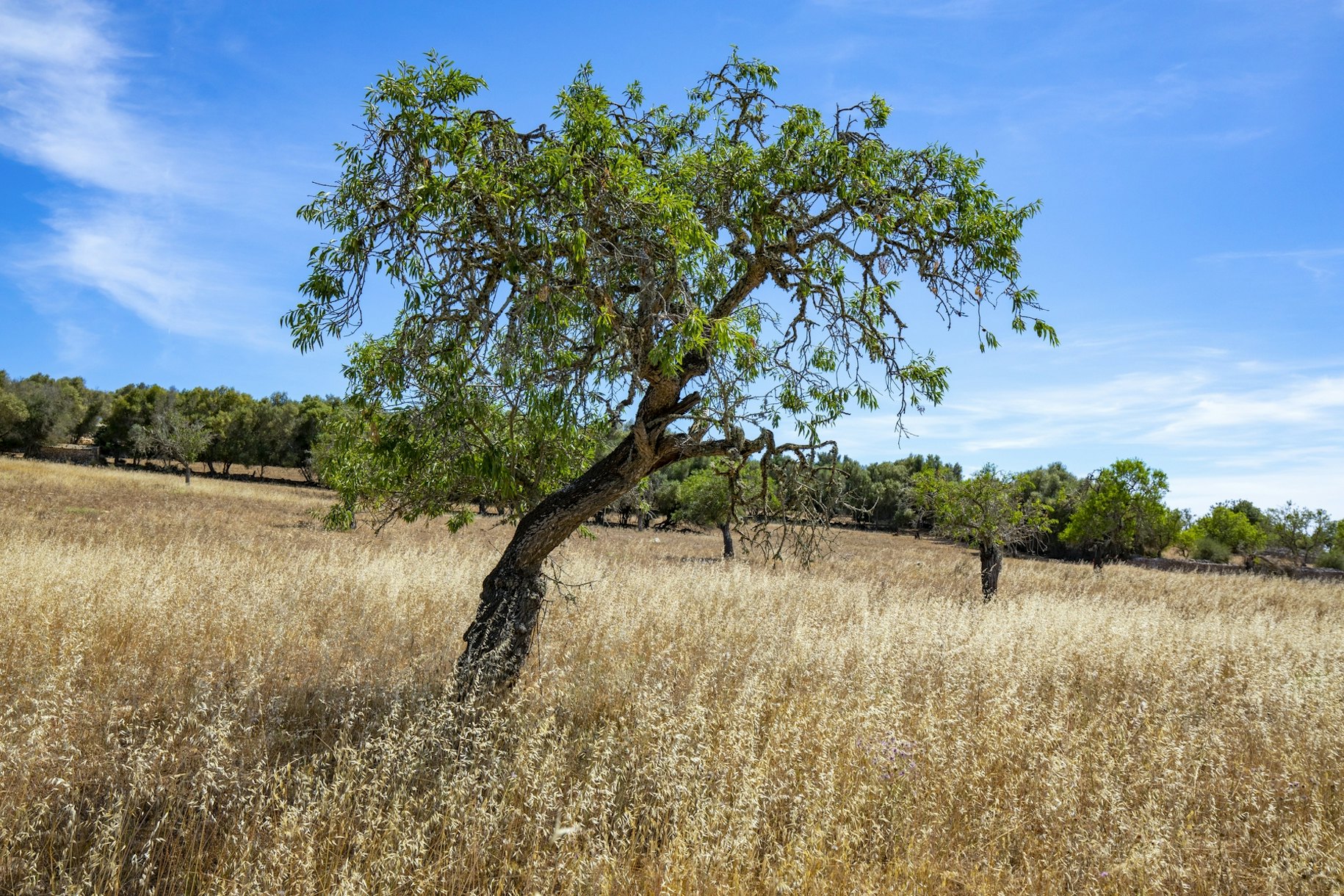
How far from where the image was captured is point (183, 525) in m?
20.5

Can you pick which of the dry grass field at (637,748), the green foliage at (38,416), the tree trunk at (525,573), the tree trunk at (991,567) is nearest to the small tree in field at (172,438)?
the green foliage at (38,416)

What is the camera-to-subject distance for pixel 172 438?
52375 millimetres

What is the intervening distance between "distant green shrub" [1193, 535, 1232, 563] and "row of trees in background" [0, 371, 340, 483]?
66702mm

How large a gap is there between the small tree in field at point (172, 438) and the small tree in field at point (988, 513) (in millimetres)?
47685

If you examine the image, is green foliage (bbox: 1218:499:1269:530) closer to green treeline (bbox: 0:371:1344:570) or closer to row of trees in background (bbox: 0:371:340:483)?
green treeline (bbox: 0:371:1344:570)

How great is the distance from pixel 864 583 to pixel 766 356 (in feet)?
44.3

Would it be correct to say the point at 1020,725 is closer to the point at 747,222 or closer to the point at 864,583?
the point at 747,222

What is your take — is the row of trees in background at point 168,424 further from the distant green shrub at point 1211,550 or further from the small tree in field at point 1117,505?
the distant green shrub at point 1211,550

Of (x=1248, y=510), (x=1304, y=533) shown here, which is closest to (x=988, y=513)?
(x=1304, y=533)

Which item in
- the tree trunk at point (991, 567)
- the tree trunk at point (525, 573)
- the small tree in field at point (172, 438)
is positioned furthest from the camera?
the small tree in field at point (172, 438)

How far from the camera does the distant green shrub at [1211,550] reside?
4228cm

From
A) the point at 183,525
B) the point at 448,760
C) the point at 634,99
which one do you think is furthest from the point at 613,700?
the point at 183,525

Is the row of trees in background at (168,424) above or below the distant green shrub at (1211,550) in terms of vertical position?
above

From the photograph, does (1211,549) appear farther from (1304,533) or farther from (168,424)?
(168,424)
